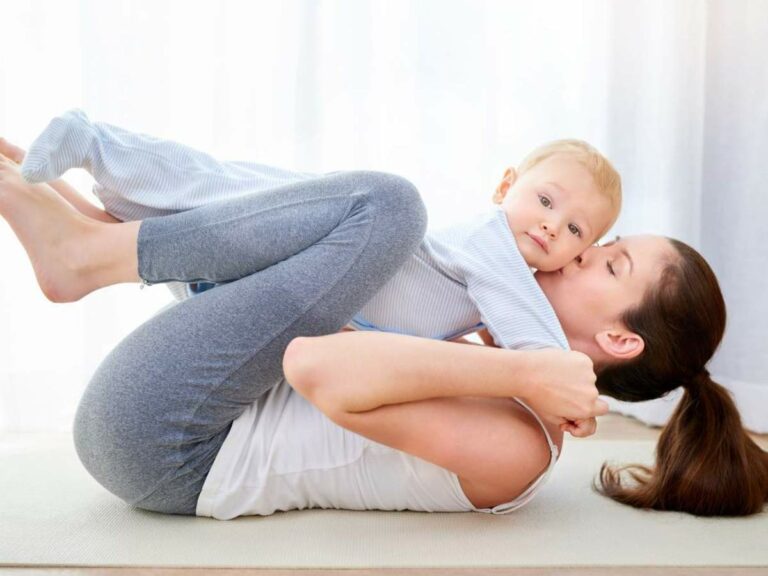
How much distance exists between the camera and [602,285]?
5.25ft

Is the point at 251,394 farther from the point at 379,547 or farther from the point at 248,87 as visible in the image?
the point at 248,87

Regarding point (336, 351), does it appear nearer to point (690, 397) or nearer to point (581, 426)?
point (581, 426)

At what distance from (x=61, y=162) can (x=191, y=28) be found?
3.97 feet

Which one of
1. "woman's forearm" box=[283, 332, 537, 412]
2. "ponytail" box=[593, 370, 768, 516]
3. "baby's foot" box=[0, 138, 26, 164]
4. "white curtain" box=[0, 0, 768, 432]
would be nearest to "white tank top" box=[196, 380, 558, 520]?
"woman's forearm" box=[283, 332, 537, 412]

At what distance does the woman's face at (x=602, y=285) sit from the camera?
1.58m

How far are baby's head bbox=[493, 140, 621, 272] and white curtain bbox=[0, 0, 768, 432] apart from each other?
104cm

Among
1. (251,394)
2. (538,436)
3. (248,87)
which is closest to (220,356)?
(251,394)

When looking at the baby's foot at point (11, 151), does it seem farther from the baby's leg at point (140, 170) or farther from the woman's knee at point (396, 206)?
the woman's knee at point (396, 206)

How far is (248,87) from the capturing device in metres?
2.61

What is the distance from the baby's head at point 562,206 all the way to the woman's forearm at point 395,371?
11.7 inches

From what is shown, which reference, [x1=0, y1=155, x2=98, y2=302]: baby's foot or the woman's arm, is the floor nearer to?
the woman's arm

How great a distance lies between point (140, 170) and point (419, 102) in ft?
4.24

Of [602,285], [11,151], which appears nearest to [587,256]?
[602,285]

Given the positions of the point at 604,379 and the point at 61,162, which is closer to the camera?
the point at 61,162
